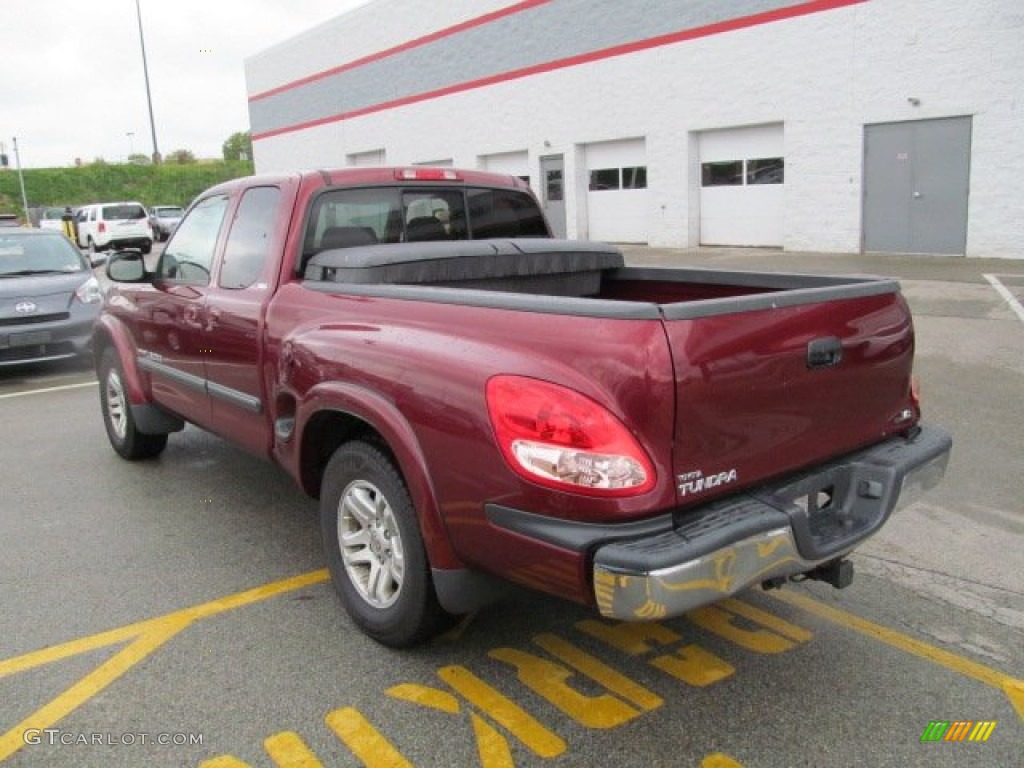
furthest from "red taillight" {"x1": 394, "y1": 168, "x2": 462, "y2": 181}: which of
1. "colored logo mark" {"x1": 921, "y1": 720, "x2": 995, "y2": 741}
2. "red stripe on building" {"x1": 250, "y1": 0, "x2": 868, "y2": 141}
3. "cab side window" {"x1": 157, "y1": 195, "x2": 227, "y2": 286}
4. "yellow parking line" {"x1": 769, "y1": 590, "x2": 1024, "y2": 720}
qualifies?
"red stripe on building" {"x1": 250, "y1": 0, "x2": 868, "y2": 141}

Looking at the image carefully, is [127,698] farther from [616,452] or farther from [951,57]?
[951,57]

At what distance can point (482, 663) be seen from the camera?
3305mm

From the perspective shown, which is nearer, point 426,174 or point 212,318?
point 212,318

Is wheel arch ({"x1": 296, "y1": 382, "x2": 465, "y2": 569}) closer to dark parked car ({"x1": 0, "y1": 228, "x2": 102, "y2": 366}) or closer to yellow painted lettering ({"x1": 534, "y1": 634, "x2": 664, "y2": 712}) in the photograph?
yellow painted lettering ({"x1": 534, "y1": 634, "x2": 664, "y2": 712})

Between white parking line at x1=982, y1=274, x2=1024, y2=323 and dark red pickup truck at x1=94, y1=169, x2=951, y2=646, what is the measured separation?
8093mm

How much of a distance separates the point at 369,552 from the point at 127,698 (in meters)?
0.97

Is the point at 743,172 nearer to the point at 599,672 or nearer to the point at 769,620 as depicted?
the point at 769,620

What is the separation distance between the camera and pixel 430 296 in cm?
311

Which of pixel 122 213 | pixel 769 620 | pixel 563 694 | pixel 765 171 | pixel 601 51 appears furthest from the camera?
pixel 122 213

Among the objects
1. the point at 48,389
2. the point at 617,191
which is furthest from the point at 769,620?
the point at 617,191

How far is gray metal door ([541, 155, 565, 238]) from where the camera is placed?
24531mm

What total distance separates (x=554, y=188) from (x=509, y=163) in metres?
2.58

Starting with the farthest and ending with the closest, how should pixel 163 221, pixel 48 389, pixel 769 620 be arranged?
pixel 163 221 < pixel 48 389 < pixel 769 620

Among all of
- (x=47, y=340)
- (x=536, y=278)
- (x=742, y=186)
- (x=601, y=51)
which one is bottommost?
(x=47, y=340)
